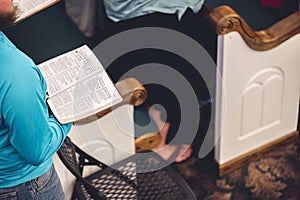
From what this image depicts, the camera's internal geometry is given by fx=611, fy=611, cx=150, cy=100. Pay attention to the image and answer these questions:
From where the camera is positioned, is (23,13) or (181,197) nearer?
(23,13)

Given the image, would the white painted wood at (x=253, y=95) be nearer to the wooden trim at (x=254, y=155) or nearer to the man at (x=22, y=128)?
the wooden trim at (x=254, y=155)

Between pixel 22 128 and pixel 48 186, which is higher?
pixel 22 128

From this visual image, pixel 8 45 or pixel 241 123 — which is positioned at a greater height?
pixel 8 45

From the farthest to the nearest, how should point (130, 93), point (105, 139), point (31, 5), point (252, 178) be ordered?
1. point (252, 178)
2. point (105, 139)
3. point (130, 93)
4. point (31, 5)

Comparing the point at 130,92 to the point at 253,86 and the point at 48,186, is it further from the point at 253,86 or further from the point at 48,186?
the point at 253,86

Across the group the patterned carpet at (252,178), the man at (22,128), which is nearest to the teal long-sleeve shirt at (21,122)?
the man at (22,128)

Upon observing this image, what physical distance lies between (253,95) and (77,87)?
42.5 inches

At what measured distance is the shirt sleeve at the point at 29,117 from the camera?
1564 mm

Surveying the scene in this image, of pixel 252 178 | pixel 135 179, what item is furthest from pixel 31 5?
pixel 252 178

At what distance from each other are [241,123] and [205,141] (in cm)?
21

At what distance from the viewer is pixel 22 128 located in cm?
160

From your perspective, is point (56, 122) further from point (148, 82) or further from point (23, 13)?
point (148, 82)

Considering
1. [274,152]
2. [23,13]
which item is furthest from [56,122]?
[274,152]

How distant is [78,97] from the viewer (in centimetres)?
189
